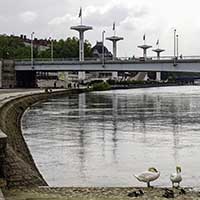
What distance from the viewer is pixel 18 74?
12825 cm

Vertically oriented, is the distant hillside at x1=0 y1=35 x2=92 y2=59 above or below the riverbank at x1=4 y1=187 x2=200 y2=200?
above

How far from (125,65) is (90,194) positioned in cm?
7765

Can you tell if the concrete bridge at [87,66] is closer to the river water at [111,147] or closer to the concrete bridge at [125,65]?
the concrete bridge at [125,65]

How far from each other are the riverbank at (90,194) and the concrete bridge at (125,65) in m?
60.3

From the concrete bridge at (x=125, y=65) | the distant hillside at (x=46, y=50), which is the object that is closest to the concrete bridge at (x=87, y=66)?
the concrete bridge at (x=125, y=65)

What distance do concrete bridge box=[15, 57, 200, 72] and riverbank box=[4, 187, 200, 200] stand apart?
60256 mm

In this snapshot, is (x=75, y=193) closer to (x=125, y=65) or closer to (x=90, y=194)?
(x=90, y=194)

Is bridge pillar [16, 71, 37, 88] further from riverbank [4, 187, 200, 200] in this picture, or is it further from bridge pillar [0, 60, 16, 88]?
riverbank [4, 187, 200, 200]

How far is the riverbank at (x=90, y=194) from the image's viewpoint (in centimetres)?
1418

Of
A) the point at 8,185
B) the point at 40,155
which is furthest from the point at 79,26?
the point at 8,185

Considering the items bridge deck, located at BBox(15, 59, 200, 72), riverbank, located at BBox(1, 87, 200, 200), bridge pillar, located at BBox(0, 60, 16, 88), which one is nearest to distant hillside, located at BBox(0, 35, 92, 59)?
bridge pillar, located at BBox(0, 60, 16, 88)

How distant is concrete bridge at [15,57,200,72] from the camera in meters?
77.5

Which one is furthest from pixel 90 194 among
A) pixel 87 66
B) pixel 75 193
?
pixel 87 66

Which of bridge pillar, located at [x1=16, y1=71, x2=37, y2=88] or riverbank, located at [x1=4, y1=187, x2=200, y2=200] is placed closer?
riverbank, located at [x1=4, y1=187, x2=200, y2=200]
